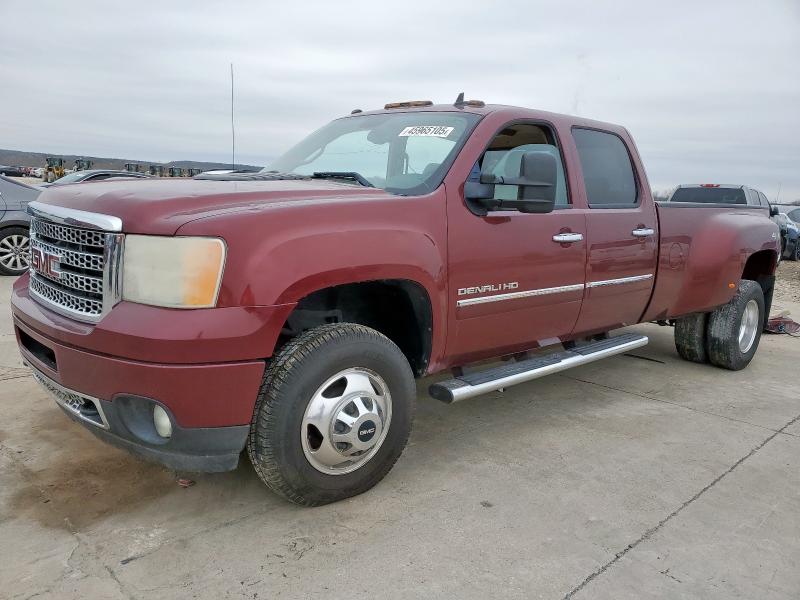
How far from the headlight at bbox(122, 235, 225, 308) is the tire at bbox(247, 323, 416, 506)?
0.43m

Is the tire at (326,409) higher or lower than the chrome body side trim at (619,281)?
lower

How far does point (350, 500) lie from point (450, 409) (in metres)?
1.49

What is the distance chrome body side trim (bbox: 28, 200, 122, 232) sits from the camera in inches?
99.0

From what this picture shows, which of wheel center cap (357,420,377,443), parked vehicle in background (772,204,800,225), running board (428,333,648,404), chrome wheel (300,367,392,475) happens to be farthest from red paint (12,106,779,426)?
parked vehicle in background (772,204,800,225)

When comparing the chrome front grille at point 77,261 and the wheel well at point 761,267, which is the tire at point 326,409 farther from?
the wheel well at point 761,267

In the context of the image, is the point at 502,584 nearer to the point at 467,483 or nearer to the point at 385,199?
the point at 467,483

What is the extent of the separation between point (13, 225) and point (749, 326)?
886 cm

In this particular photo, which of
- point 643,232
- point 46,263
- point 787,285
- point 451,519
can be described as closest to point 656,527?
point 451,519

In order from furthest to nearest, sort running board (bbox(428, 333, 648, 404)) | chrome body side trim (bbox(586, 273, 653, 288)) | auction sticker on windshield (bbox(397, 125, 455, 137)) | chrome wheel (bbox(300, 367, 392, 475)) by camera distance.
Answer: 1. chrome body side trim (bbox(586, 273, 653, 288))
2. auction sticker on windshield (bbox(397, 125, 455, 137))
3. running board (bbox(428, 333, 648, 404))
4. chrome wheel (bbox(300, 367, 392, 475))

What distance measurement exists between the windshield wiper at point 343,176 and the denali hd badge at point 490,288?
2.46 feet

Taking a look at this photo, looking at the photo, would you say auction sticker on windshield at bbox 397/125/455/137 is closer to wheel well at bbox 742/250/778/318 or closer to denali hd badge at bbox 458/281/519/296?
denali hd badge at bbox 458/281/519/296

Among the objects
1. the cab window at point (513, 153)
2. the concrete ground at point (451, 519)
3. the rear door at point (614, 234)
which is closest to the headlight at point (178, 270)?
the concrete ground at point (451, 519)

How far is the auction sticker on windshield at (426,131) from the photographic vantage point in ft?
11.8

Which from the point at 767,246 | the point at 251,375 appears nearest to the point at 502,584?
the point at 251,375
